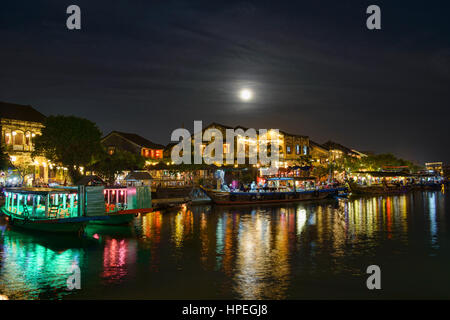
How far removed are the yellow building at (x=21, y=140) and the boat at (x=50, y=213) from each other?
2626cm

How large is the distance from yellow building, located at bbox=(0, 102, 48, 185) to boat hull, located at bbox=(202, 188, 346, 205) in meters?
25.2

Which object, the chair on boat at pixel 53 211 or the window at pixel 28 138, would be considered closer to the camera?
the chair on boat at pixel 53 211

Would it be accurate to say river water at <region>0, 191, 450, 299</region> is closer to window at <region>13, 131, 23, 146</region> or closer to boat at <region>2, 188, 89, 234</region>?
boat at <region>2, 188, 89, 234</region>

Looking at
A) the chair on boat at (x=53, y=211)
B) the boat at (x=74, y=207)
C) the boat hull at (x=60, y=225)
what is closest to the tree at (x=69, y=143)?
the boat at (x=74, y=207)

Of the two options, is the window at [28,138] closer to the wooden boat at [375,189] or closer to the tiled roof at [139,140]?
the tiled roof at [139,140]

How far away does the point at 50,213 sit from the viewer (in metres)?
27.4

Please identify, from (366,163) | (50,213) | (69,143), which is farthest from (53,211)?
(366,163)

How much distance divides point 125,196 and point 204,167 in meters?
28.0

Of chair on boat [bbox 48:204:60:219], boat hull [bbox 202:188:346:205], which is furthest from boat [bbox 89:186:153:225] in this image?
boat hull [bbox 202:188:346:205]

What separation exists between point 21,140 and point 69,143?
1491 centimetres

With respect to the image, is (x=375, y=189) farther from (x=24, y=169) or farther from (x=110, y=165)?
(x=24, y=169)

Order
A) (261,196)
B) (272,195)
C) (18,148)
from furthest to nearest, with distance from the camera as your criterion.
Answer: (18,148)
(272,195)
(261,196)

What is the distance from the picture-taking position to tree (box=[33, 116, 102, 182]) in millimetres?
48969

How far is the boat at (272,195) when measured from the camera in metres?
50.5
